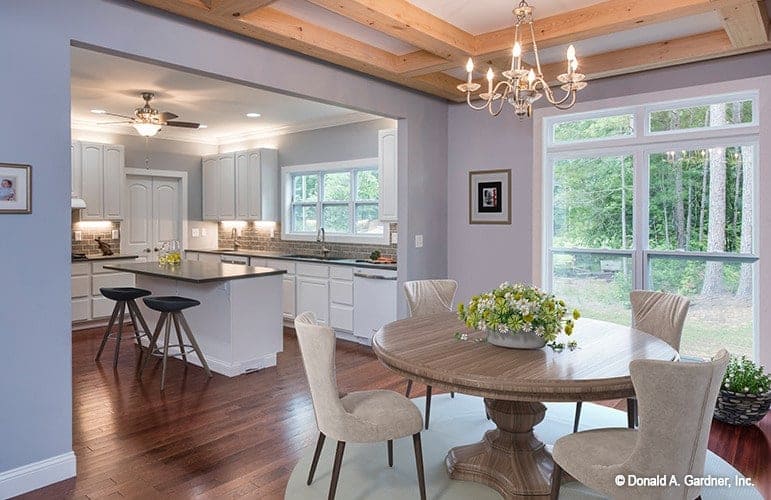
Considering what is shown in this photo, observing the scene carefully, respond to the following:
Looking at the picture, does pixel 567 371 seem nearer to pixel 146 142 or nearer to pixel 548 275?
pixel 548 275

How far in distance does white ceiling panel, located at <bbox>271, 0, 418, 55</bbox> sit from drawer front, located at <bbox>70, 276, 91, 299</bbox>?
4764 millimetres

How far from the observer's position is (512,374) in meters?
2.14

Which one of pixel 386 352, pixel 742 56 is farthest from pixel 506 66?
pixel 386 352

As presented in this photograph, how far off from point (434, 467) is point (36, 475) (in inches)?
78.1

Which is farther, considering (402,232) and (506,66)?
(402,232)

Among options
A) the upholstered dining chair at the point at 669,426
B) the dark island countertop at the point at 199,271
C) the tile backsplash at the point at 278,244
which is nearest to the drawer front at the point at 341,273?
the tile backsplash at the point at 278,244

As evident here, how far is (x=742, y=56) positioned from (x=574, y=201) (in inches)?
61.9

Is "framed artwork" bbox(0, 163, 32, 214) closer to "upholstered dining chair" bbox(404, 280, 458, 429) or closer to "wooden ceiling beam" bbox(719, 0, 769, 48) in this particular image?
"upholstered dining chair" bbox(404, 280, 458, 429)

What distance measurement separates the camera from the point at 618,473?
73.7 inches

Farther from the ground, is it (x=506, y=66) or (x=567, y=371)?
(x=506, y=66)

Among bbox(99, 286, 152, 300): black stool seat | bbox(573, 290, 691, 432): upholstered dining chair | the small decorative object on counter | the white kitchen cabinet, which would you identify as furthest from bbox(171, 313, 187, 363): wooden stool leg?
bbox(573, 290, 691, 432): upholstered dining chair

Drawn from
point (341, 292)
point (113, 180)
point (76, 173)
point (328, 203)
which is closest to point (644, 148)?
point (341, 292)

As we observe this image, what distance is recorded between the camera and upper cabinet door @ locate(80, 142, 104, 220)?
22.1 ft

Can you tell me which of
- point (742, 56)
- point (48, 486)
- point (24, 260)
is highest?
point (742, 56)
